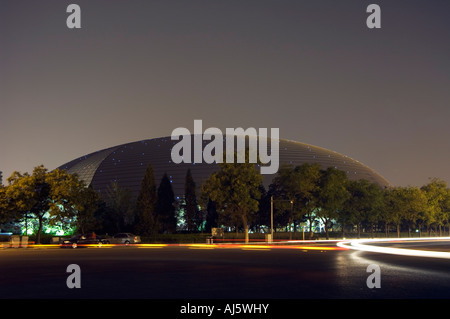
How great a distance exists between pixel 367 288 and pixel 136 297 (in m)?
6.87

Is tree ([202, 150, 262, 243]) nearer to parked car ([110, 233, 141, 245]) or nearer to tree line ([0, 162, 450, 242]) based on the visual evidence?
tree line ([0, 162, 450, 242])

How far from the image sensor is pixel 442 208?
10919cm

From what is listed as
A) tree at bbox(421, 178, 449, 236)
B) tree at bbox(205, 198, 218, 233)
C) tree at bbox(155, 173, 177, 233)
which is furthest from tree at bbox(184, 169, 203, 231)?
tree at bbox(421, 178, 449, 236)

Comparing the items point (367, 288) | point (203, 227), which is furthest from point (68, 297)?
Answer: point (203, 227)

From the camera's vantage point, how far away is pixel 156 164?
123 m

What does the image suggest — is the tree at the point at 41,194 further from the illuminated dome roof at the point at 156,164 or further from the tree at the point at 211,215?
the illuminated dome roof at the point at 156,164

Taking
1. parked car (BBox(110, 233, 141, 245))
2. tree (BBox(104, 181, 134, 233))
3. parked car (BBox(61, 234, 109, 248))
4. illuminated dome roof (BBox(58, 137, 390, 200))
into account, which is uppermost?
illuminated dome roof (BBox(58, 137, 390, 200))

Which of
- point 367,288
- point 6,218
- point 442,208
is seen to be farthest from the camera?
point 442,208

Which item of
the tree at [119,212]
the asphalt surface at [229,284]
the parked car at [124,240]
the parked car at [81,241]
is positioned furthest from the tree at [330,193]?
the asphalt surface at [229,284]

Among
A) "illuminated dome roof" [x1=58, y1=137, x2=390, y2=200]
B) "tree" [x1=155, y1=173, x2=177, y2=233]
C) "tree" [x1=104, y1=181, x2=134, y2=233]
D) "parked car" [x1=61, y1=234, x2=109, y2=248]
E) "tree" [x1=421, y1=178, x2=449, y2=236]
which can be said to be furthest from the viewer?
"illuminated dome roof" [x1=58, y1=137, x2=390, y2=200]

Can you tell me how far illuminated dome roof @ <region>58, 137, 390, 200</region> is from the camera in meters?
118

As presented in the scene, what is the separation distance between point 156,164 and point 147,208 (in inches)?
1853

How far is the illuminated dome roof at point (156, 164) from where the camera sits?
118m
